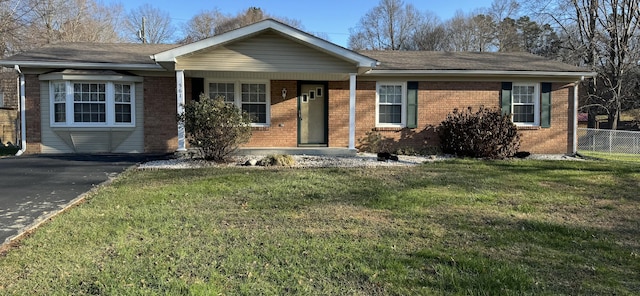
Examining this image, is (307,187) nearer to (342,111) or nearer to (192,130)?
(192,130)

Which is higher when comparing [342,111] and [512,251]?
[342,111]

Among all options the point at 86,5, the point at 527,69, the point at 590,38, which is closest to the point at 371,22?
the point at 590,38

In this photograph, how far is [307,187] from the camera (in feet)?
23.6

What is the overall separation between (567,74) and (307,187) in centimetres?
1014

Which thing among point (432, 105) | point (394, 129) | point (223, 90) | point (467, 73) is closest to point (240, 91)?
point (223, 90)

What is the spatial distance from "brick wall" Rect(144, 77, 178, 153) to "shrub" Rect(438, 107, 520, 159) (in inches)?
332

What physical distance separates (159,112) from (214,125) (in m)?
3.69

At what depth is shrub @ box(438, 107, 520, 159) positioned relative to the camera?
1140cm

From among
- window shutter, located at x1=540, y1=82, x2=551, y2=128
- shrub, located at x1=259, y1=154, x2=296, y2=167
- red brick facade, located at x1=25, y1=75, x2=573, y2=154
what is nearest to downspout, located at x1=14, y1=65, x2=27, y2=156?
red brick facade, located at x1=25, y1=75, x2=573, y2=154

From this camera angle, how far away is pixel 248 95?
1283 centimetres

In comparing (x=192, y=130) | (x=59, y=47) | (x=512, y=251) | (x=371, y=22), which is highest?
(x=371, y=22)

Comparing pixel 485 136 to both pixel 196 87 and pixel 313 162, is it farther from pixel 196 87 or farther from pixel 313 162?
pixel 196 87

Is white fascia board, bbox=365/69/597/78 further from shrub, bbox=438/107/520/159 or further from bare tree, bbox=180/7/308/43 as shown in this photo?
bare tree, bbox=180/7/308/43

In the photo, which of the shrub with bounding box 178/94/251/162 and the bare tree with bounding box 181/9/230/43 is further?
the bare tree with bounding box 181/9/230/43
